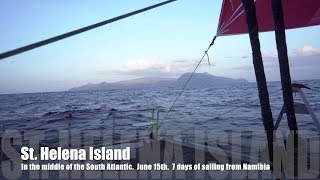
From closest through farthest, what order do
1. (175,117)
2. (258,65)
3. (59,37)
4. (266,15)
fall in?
(59,37), (258,65), (266,15), (175,117)

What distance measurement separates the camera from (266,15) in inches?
352

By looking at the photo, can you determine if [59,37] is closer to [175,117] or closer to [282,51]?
[282,51]

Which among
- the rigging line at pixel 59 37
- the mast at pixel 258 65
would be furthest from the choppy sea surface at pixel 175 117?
the rigging line at pixel 59 37

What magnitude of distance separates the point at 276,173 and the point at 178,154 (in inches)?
115

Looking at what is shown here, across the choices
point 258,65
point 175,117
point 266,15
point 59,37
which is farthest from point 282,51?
point 175,117

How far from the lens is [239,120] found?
23.4 m

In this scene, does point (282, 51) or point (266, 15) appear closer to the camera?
point (282, 51)

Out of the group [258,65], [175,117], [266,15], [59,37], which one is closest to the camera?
[59,37]

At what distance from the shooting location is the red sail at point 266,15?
27.3 feet

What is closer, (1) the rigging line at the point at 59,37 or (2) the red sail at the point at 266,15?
(1) the rigging line at the point at 59,37

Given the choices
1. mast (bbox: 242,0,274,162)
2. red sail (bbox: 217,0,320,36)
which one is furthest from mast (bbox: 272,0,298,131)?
red sail (bbox: 217,0,320,36)

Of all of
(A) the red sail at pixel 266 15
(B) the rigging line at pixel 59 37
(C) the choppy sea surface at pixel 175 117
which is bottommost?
(C) the choppy sea surface at pixel 175 117

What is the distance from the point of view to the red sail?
8.33 m

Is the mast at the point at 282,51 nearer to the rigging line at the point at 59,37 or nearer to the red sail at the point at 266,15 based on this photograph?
the red sail at the point at 266,15
